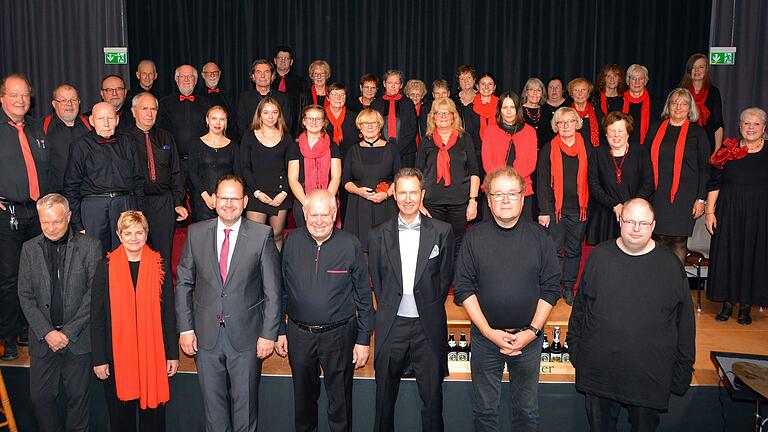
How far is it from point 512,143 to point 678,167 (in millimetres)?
1219

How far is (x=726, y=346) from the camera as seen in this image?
15.8 ft

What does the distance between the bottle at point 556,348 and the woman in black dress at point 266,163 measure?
6.85 feet

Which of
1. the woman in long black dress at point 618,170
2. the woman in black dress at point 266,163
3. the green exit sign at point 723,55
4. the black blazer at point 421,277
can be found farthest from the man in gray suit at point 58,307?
the green exit sign at point 723,55

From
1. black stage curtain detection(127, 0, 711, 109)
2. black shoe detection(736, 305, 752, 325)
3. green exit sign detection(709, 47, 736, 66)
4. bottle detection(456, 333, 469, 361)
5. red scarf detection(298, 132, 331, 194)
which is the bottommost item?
bottle detection(456, 333, 469, 361)

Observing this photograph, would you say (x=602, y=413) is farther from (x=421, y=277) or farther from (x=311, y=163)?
(x=311, y=163)

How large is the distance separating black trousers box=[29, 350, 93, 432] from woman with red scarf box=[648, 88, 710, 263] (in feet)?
13.2

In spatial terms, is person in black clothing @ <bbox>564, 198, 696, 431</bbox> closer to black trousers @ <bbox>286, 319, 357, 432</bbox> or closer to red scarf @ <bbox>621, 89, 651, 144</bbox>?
black trousers @ <bbox>286, 319, 357, 432</bbox>

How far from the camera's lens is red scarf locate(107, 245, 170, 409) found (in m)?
3.66

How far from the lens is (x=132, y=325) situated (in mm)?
3719

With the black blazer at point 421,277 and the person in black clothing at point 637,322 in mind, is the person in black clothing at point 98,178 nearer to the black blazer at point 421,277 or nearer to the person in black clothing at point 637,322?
the black blazer at point 421,277

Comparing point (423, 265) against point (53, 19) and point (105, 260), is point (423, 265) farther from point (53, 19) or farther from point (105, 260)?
point (53, 19)

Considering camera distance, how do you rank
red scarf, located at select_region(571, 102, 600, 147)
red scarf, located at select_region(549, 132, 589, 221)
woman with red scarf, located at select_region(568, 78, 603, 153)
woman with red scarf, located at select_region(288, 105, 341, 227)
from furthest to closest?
woman with red scarf, located at select_region(568, 78, 603, 153) → red scarf, located at select_region(571, 102, 600, 147) → red scarf, located at select_region(549, 132, 589, 221) → woman with red scarf, located at select_region(288, 105, 341, 227)

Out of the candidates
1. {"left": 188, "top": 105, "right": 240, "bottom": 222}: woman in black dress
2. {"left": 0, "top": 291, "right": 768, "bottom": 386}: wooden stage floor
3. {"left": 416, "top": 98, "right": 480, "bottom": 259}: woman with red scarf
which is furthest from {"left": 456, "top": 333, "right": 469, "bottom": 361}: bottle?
{"left": 188, "top": 105, "right": 240, "bottom": 222}: woman in black dress

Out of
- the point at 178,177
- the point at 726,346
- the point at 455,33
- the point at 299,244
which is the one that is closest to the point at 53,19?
the point at 178,177
